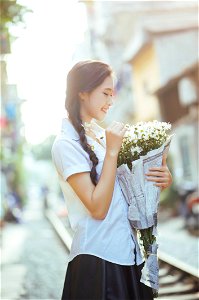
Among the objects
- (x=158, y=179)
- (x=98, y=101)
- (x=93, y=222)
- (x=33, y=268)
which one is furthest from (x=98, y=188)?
(x=33, y=268)

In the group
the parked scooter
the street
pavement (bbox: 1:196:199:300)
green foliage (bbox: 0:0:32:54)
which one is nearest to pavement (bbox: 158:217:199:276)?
pavement (bbox: 1:196:199:300)

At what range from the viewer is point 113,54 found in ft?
130

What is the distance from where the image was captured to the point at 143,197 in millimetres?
2346

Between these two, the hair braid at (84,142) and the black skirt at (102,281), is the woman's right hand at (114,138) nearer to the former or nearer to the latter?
the hair braid at (84,142)

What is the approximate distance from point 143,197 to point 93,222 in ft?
0.71

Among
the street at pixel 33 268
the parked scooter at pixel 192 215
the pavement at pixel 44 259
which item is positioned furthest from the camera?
the parked scooter at pixel 192 215

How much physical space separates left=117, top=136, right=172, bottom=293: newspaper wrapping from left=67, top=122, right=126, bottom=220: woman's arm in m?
0.10

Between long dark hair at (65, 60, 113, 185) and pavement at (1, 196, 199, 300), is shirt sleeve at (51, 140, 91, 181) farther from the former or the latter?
pavement at (1, 196, 199, 300)

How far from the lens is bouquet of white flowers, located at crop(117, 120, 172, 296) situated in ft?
7.65

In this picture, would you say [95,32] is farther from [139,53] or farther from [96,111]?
[96,111]

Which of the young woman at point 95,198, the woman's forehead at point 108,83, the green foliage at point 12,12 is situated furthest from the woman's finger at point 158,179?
the green foliage at point 12,12

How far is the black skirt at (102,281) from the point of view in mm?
2260

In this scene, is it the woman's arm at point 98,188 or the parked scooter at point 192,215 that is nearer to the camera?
the woman's arm at point 98,188

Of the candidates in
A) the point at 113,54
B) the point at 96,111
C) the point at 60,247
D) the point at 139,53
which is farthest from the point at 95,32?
the point at 96,111
